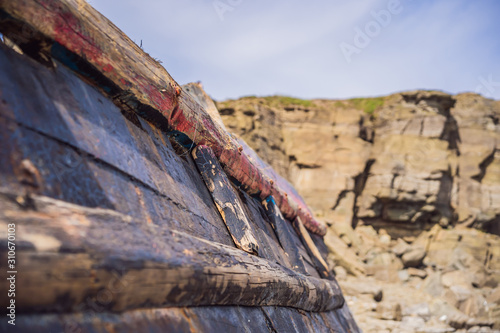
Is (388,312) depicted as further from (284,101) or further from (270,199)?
(284,101)

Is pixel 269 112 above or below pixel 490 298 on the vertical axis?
above

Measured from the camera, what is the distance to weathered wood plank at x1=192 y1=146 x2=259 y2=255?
7.66 ft

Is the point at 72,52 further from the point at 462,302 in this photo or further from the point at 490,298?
the point at 490,298

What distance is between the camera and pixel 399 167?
25.8 meters

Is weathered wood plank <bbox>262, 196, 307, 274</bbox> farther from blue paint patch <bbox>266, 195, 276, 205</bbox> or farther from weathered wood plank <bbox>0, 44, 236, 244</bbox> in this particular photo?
weathered wood plank <bbox>0, 44, 236, 244</bbox>

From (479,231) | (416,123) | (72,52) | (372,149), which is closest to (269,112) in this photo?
(372,149)

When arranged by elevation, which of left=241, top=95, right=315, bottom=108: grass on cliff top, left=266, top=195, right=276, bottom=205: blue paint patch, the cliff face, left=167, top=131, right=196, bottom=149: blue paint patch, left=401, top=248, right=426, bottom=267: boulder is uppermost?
left=241, top=95, right=315, bottom=108: grass on cliff top

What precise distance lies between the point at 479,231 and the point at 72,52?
29.1 metres

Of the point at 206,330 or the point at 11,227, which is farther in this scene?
the point at 206,330

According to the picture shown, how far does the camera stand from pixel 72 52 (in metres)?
1.55

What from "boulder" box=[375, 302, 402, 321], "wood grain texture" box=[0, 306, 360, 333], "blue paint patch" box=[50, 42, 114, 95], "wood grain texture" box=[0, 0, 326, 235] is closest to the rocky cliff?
"boulder" box=[375, 302, 402, 321]

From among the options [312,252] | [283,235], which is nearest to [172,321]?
[283,235]

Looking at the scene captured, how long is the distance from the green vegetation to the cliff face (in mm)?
1413

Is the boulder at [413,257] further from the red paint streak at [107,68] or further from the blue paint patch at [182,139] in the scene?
the red paint streak at [107,68]
